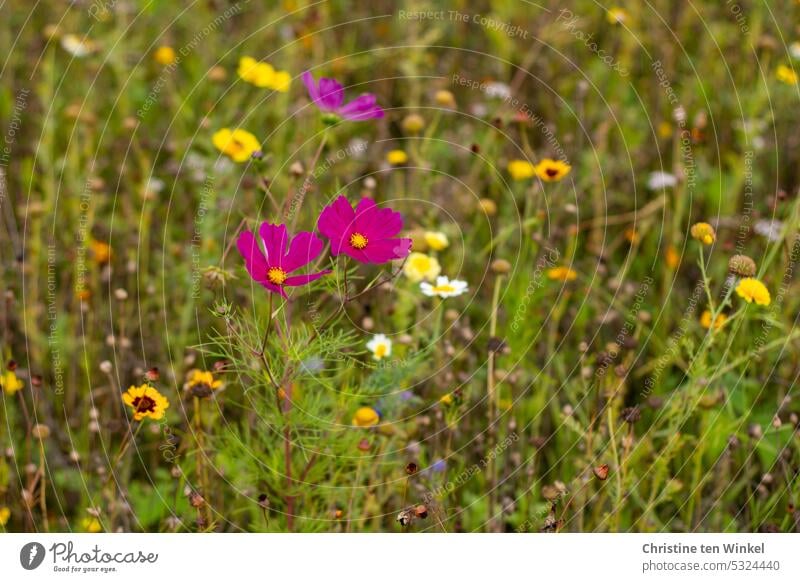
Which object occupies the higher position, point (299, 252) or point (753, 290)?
point (299, 252)

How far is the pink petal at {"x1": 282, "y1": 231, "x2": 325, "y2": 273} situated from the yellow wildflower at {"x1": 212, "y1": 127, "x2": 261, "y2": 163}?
1.65 feet

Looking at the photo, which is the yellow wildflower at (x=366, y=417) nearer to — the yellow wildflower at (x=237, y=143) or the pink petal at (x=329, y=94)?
the pink petal at (x=329, y=94)

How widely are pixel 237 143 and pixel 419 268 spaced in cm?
46

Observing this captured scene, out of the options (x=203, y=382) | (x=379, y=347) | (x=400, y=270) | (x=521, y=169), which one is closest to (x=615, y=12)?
(x=521, y=169)

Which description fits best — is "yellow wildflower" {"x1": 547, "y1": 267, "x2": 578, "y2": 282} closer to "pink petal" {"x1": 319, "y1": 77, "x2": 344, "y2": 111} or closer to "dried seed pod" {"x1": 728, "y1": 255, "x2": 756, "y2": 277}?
"dried seed pod" {"x1": 728, "y1": 255, "x2": 756, "y2": 277}

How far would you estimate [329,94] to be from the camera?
1.29 metres

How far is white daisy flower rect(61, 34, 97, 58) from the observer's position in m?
2.07

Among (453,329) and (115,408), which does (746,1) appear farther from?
(115,408)

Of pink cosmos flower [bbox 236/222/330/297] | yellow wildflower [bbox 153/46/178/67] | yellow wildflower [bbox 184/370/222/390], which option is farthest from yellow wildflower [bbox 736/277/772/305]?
yellow wildflower [bbox 153/46/178/67]

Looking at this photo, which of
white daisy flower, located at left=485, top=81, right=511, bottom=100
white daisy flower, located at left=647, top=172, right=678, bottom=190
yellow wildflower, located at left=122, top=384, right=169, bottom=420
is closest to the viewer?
yellow wildflower, located at left=122, top=384, right=169, bottom=420

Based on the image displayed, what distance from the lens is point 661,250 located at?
72.0 inches

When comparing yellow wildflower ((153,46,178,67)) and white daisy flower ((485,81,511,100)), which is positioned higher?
yellow wildflower ((153,46,178,67))

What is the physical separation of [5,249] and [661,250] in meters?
1.32

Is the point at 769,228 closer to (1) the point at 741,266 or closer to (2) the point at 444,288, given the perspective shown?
(1) the point at 741,266
